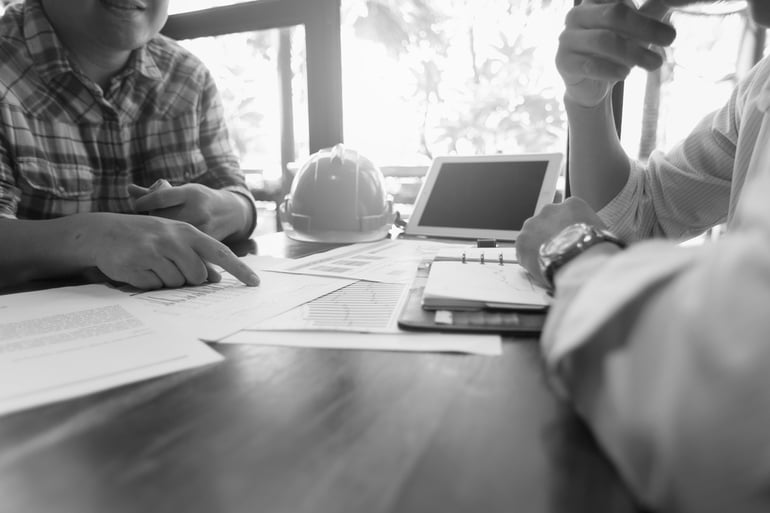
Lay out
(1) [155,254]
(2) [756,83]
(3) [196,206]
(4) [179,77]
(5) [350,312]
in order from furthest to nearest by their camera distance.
Result: (4) [179,77] < (3) [196,206] < (2) [756,83] < (1) [155,254] < (5) [350,312]

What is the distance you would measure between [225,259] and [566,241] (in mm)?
407

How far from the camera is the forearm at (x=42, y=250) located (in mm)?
643

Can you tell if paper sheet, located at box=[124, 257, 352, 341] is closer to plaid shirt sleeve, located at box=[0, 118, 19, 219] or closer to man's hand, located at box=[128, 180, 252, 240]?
man's hand, located at box=[128, 180, 252, 240]

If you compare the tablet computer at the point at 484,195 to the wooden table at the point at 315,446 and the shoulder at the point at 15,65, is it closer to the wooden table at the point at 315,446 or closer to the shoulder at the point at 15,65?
the wooden table at the point at 315,446

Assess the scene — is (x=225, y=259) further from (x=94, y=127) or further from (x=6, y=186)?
(x=94, y=127)

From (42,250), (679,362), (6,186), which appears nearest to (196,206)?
(42,250)

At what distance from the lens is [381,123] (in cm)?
176

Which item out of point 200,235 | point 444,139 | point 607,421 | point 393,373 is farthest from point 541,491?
point 444,139

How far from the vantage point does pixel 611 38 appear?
0.63 m

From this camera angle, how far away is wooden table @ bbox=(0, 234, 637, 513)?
20 cm

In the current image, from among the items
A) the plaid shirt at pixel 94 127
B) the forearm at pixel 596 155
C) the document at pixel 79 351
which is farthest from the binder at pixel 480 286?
the plaid shirt at pixel 94 127

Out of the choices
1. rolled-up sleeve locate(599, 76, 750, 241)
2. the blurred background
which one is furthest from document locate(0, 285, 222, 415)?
the blurred background

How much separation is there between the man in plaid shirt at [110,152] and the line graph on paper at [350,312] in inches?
5.5

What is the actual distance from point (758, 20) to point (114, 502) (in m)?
0.76
